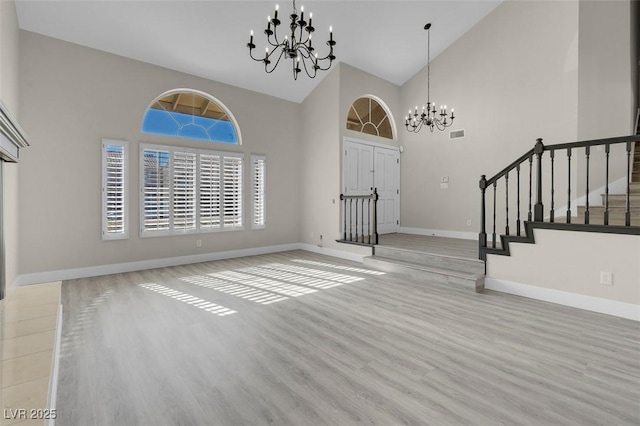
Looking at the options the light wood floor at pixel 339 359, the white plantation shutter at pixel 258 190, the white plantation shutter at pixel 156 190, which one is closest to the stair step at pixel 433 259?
the light wood floor at pixel 339 359

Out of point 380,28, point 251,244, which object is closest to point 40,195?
point 251,244

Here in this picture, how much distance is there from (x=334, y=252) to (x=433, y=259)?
93.2 inches

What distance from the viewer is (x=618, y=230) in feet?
11.2

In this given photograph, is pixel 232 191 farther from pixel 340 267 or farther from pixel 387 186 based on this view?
pixel 387 186

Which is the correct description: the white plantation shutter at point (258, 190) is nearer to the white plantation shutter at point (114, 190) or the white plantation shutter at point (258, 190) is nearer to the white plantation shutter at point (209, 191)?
the white plantation shutter at point (209, 191)

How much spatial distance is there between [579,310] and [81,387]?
4.92m

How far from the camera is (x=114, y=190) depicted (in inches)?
205

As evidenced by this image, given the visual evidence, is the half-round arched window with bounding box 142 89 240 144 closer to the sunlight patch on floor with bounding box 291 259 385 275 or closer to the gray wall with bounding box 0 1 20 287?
the gray wall with bounding box 0 1 20 287

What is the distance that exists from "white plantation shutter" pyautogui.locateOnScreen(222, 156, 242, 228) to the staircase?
113 inches

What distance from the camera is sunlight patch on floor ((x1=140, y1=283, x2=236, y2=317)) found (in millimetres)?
3583

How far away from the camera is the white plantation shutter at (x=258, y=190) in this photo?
6914 mm

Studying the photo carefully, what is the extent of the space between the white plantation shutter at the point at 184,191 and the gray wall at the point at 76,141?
256mm

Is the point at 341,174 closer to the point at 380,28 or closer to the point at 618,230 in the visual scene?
the point at 380,28

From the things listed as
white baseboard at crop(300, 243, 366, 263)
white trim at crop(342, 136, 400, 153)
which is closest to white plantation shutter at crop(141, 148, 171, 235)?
white baseboard at crop(300, 243, 366, 263)
